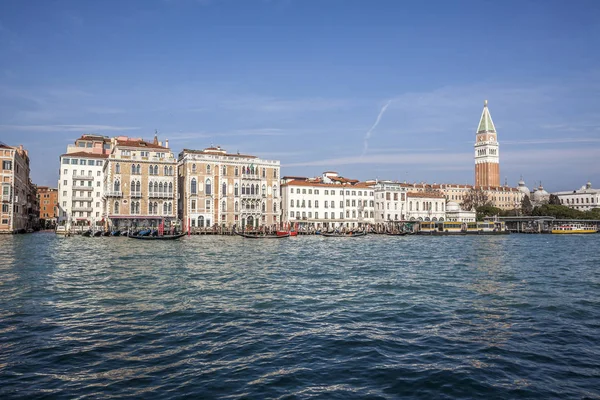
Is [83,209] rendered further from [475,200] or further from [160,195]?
[475,200]

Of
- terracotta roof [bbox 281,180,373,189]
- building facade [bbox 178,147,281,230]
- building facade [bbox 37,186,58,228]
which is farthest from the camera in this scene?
building facade [bbox 37,186,58,228]

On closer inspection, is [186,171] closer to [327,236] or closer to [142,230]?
[142,230]

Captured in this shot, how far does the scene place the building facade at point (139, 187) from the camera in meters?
53.9

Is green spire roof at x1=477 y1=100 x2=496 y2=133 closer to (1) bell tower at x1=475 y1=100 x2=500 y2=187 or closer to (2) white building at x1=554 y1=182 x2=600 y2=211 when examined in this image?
(1) bell tower at x1=475 y1=100 x2=500 y2=187

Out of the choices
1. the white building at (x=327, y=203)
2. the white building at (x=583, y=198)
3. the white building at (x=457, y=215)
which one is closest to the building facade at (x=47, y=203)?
the white building at (x=327, y=203)

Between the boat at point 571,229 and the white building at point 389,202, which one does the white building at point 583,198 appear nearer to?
the boat at point 571,229

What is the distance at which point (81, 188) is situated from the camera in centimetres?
6222

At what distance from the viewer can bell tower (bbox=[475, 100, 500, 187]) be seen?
138 metres

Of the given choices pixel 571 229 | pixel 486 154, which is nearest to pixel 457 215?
pixel 571 229

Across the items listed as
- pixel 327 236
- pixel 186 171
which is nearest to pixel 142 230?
pixel 186 171

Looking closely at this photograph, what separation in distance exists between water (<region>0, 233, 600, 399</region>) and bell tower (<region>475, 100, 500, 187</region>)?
128m

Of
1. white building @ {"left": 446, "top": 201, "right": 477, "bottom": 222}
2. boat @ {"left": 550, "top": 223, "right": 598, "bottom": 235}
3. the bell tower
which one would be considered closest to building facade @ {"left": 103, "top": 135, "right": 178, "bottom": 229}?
white building @ {"left": 446, "top": 201, "right": 477, "bottom": 222}

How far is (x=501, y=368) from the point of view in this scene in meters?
7.79

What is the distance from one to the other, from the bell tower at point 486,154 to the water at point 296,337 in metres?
128
